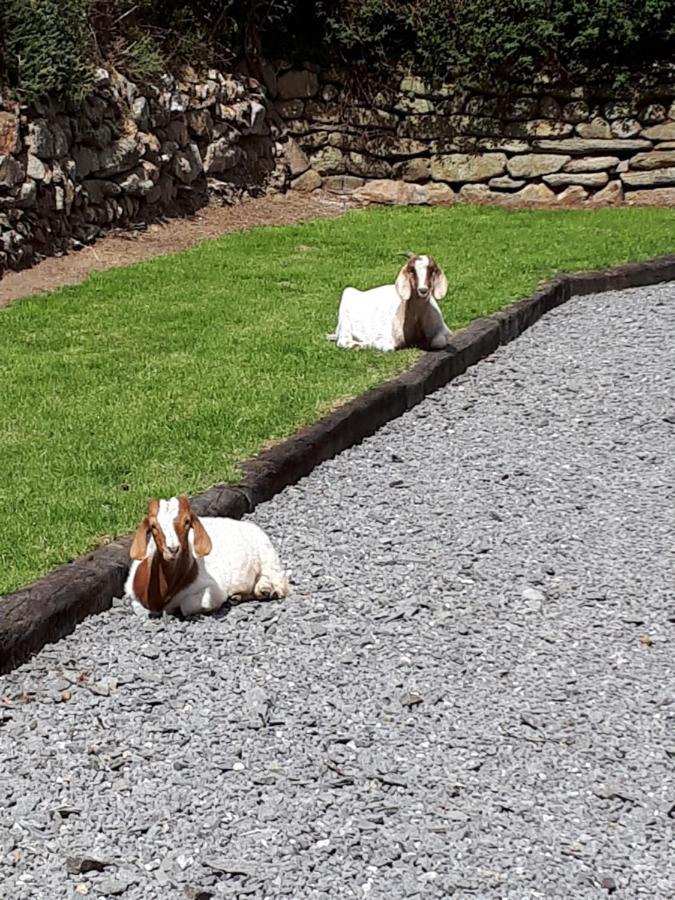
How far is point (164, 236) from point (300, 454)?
7.62 metres

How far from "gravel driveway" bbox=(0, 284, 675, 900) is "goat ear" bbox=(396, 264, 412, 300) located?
1969 millimetres

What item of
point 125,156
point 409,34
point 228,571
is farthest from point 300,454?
point 409,34

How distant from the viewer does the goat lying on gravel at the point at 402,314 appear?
316 inches

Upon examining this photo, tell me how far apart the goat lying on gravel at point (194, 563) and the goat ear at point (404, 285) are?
339 cm

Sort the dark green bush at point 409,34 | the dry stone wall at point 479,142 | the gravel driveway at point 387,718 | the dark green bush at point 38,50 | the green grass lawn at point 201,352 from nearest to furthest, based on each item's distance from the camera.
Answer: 1. the gravel driveway at point 387,718
2. the green grass lawn at point 201,352
3. the dark green bush at point 38,50
4. the dark green bush at point 409,34
5. the dry stone wall at point 479,142

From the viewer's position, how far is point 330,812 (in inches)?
140

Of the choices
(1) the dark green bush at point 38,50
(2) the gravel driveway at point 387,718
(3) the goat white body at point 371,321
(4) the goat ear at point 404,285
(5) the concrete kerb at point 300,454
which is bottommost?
(2) the gravel driveway at point 387,718

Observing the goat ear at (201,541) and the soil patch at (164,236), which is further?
the soil patch at (164,236)

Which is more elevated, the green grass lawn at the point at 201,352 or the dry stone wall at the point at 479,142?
the dry stone wall at the point at 479,142

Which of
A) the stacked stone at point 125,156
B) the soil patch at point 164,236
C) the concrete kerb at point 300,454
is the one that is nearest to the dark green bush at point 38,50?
the stacked stone at point 125,156

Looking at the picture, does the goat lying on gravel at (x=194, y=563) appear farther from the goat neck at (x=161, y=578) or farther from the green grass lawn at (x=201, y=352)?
the green grass lawn at (x=201, y=352)

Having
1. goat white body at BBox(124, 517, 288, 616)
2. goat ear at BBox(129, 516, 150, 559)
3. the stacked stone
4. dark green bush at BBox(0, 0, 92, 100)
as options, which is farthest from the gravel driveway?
dark green bush at BBox(0, 0, 92, 100)

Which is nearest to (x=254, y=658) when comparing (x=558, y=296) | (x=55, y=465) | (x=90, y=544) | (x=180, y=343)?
(x=90, y=544)

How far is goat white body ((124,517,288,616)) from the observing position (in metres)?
4.76
